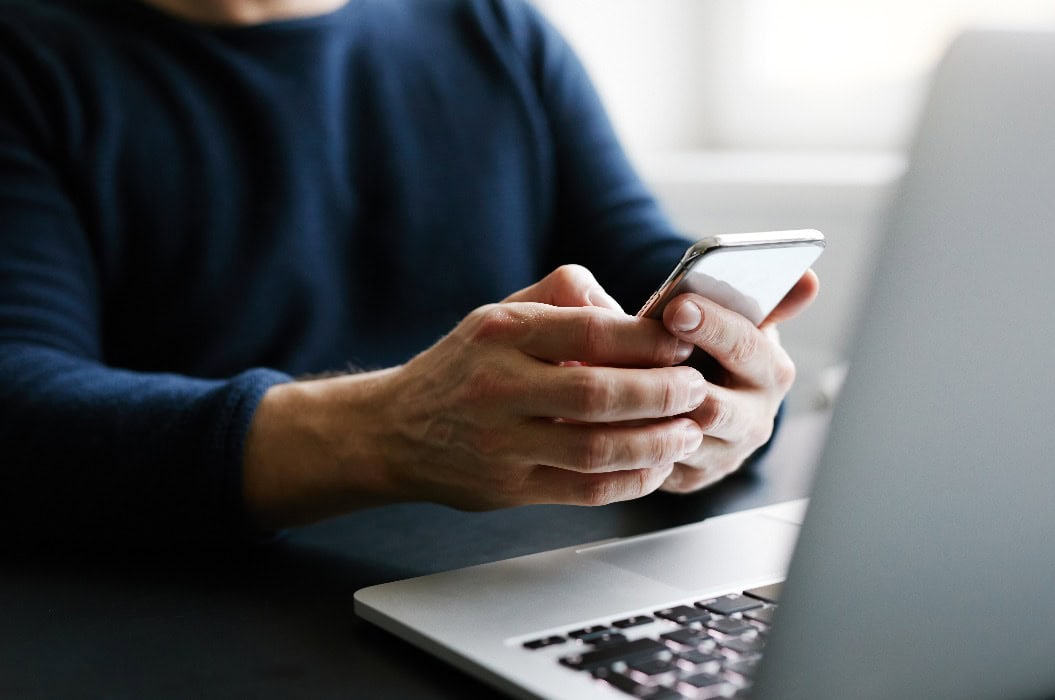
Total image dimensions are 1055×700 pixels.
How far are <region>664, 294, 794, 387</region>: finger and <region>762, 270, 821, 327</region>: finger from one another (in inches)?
1.2

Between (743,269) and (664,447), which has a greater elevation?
(743,269)

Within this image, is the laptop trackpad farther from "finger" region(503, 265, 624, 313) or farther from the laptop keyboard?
"finger" region(503, 265, 624, 313)

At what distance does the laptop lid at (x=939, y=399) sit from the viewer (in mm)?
319

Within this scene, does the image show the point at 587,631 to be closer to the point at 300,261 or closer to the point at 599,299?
the point at 599,299

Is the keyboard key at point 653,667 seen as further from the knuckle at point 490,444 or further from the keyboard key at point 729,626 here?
the knuckle at point 490,444

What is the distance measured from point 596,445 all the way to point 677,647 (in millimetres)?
145

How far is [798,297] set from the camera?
726mm

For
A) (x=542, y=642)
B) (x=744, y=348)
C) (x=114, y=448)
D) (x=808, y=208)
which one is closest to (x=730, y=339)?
(x=744, y=348)

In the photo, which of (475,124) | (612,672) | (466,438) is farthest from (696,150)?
(612,672)

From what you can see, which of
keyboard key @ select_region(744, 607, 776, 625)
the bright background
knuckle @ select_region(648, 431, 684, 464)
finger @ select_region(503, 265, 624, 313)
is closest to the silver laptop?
keyboard key @ select_region(744, 607, 776, 625)

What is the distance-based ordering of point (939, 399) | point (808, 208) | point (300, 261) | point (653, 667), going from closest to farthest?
point (939, 399), point (653, 667), point (300, 261), point (808, 208)

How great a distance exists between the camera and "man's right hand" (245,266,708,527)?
0.59m

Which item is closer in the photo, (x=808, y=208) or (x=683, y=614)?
(x=683, y=614)

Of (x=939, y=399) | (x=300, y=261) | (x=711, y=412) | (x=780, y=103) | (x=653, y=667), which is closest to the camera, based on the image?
(x=939, y=399)
